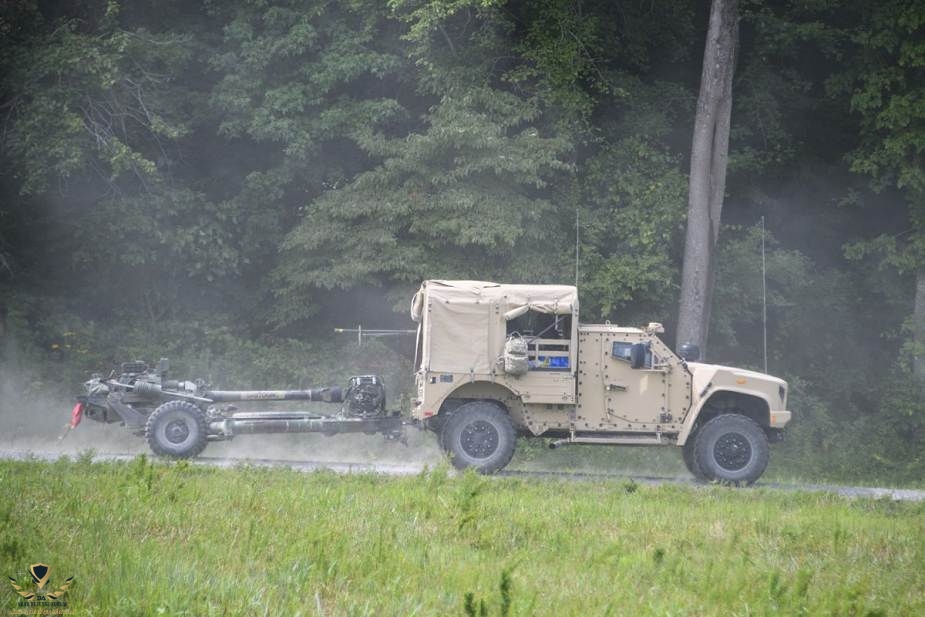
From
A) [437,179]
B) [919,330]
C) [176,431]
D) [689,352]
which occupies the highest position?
[437,179]

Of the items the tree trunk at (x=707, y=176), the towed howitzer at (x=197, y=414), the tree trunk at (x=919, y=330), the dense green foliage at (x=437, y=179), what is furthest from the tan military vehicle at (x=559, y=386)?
the tree trunk at (x=919, y=330)

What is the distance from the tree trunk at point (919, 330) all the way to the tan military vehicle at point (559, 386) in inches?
367

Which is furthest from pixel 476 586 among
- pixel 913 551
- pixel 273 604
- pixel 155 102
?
pixel 155 102

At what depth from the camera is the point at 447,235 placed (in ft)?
74.3

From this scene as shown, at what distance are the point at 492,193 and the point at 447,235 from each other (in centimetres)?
131

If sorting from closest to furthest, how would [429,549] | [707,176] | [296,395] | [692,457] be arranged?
[429,549] → [692,457] → [296,395] → [707,176]

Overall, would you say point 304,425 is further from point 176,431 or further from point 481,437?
point 481,437

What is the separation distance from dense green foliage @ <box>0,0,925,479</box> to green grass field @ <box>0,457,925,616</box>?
10696 millimetres

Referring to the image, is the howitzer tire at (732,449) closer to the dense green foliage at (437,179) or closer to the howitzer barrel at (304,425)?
the howitzer barrel at (304,425)
